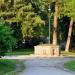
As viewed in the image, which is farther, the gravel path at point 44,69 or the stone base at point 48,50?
the stone base at point 48,50

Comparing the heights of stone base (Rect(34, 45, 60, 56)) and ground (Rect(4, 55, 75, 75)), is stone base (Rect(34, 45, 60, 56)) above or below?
below

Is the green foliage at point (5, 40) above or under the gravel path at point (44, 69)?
above

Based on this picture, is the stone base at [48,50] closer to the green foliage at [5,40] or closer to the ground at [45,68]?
the ground at [45,68]

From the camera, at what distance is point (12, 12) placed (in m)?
60.9

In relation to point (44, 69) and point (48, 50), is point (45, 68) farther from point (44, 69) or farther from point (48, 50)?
point (48, 50)

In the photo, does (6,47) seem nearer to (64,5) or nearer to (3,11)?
(64,5)

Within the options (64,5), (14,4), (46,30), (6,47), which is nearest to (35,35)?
(46,30)

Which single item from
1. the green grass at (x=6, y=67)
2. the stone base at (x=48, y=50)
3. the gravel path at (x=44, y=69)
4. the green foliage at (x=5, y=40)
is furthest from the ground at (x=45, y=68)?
the stone base at (x=48, y=50)

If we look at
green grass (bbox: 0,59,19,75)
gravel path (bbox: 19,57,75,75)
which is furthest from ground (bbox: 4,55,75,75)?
green grass (bbox: 0,59,19,75)

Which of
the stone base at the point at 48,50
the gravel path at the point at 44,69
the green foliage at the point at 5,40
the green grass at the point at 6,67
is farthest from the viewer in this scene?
the stone base at the point at 48,50

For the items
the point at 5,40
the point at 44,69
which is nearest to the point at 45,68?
the point at 44,69

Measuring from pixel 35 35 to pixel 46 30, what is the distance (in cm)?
256

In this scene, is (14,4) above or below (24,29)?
above

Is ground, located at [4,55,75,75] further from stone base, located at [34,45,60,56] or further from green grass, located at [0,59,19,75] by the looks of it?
stone base, located at [34,45,60,56]
